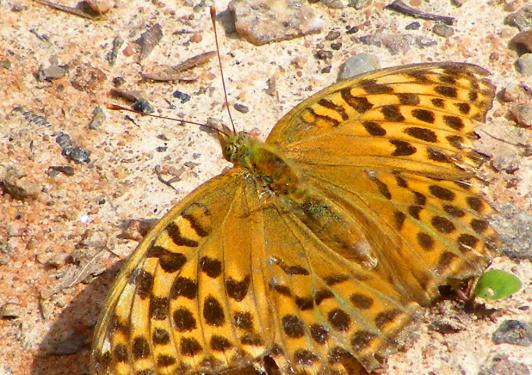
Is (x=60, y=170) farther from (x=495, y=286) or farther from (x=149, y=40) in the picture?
(x=495, y=286)

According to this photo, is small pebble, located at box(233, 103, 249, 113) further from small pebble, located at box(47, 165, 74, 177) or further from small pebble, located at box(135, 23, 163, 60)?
small pebble, located at box(47, 165, 74, 177)

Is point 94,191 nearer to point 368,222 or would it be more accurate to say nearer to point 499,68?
point 368,222

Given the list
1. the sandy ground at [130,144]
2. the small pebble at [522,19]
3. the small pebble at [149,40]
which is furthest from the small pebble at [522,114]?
the small pebble at [149,40]

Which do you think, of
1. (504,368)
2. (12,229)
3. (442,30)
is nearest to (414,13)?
(442,30)

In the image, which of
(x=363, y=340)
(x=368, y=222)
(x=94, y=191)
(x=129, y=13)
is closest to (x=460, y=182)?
(x=368, y=222)

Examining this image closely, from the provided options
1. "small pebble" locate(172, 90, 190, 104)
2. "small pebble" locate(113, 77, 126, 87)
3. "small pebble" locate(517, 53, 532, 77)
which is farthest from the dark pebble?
"small pebble" locate(517, 53, 532, 77)

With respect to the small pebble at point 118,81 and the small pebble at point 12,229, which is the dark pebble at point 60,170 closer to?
Answer: the small pebble at point 12,229

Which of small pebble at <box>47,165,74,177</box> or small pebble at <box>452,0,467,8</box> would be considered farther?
small pebble at <box>452,0,467,8</box>
